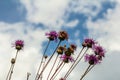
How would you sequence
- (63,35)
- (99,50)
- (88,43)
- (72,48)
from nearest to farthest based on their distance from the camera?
(99,50)
(63,35)
(72,48)
(88,43)

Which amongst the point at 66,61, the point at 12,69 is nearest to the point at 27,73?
the point at 12,69

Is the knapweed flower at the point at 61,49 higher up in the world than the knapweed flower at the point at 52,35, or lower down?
lower down

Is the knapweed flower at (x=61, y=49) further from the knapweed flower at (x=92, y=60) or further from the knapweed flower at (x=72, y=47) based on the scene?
the knapweed flower at (x=92, y=60)

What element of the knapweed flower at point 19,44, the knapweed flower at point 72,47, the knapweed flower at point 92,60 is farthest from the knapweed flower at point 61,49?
the knapweed flower at point 19,44

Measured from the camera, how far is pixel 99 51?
41.2ft

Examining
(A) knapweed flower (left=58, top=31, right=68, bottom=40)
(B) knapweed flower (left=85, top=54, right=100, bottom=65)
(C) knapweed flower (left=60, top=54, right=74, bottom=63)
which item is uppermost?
(A) knapweed flower (left=58, top=31, right=68, bottom=40)

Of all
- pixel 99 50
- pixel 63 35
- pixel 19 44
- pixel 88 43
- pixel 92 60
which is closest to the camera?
pixel 92 60

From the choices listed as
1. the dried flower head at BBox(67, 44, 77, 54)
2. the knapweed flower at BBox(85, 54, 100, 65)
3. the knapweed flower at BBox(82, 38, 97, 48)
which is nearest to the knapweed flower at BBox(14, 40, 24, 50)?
the dried flower head at BBox(67, 44, 77, 54)

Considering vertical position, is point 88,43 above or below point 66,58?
above

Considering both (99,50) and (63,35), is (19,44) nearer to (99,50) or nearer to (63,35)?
(63,35)

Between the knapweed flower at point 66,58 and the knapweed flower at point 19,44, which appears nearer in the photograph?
the knapweed flower at point 66,58

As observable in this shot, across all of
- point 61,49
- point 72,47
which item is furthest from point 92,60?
point 61,49

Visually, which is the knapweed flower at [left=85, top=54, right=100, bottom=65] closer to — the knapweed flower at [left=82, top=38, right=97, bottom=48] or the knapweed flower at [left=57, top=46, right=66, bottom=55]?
the knapweed flower at [left=82, top=38, right=97, bottom=48]

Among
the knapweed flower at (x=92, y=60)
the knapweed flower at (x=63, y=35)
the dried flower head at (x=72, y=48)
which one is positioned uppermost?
the knapweed flower at (x=63, y=35)
